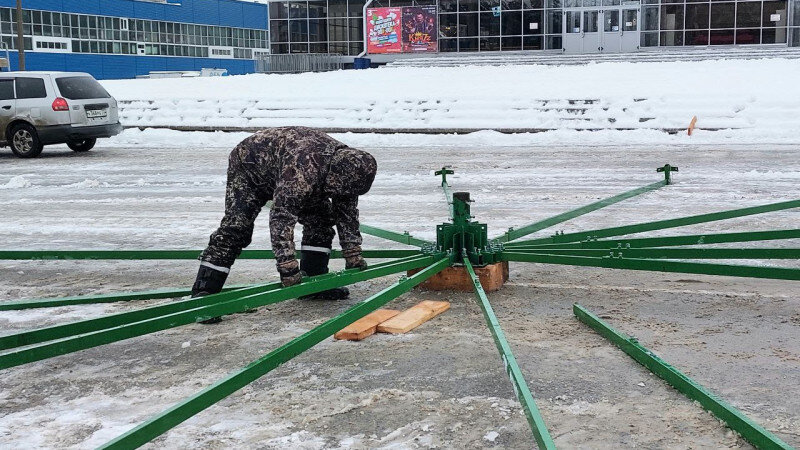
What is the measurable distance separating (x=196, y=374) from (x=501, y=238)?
10.1 feet

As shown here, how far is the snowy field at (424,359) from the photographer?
377 cm

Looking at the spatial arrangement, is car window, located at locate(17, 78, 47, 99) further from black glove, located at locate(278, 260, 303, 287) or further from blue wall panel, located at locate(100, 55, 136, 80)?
blue wall panel, located at locate(100, 55, 136, 80)

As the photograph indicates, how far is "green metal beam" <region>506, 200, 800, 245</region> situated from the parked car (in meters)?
13.0

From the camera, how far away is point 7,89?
58.0 feet

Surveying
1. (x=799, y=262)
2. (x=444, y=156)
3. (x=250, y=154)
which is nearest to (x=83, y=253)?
(x=250, y=154)

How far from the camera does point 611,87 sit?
79.6 feet

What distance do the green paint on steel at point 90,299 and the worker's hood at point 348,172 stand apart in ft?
3.45

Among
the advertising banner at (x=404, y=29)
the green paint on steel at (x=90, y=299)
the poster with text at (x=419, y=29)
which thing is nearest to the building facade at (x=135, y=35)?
the advertising banner at (x=404, y=29)

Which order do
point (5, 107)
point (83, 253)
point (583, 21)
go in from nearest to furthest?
point (83, 253) < point (5, 107) < point (583, 21)

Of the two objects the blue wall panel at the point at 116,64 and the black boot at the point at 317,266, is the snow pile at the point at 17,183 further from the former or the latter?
the blue wall panel at the point at 116,64

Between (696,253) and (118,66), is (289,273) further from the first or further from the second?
(118,66)

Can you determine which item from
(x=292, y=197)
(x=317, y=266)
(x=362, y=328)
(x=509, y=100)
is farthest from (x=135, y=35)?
(x=362, y=328)

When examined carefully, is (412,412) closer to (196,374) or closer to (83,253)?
(196,374)

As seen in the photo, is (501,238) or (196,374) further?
(501,238)
